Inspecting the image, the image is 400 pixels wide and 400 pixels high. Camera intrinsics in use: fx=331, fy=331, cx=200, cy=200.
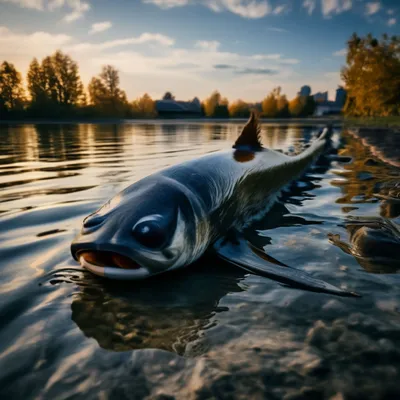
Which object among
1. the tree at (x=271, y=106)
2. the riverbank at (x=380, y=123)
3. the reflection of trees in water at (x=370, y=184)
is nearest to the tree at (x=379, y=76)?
the riverbank at (x=380, y=123)

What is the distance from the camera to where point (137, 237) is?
2.50 metres

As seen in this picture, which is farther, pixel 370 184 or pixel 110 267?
pixel 370 184

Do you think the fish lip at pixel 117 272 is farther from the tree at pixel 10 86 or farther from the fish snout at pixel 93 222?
the tree at pixel 10 86

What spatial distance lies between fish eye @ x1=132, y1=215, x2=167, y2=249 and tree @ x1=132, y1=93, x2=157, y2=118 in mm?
91295

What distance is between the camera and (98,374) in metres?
1.81

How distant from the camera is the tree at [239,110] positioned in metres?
107

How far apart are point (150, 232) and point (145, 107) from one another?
9563 cm

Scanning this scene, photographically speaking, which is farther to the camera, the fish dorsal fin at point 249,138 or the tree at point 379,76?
the tree at point 379,76

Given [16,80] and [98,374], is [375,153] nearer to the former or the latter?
[98,374]

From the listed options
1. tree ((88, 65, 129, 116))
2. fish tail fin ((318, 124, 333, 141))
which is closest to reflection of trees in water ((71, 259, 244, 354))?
fish tail fin ((318, 124, 333, 141))

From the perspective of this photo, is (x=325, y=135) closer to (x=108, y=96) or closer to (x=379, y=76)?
(x=379, y=76)

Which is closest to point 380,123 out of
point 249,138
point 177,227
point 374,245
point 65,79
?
point 249,138

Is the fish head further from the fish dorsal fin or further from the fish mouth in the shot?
the fish dorsal fin

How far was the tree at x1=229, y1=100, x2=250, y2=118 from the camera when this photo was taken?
106562 millimetres
